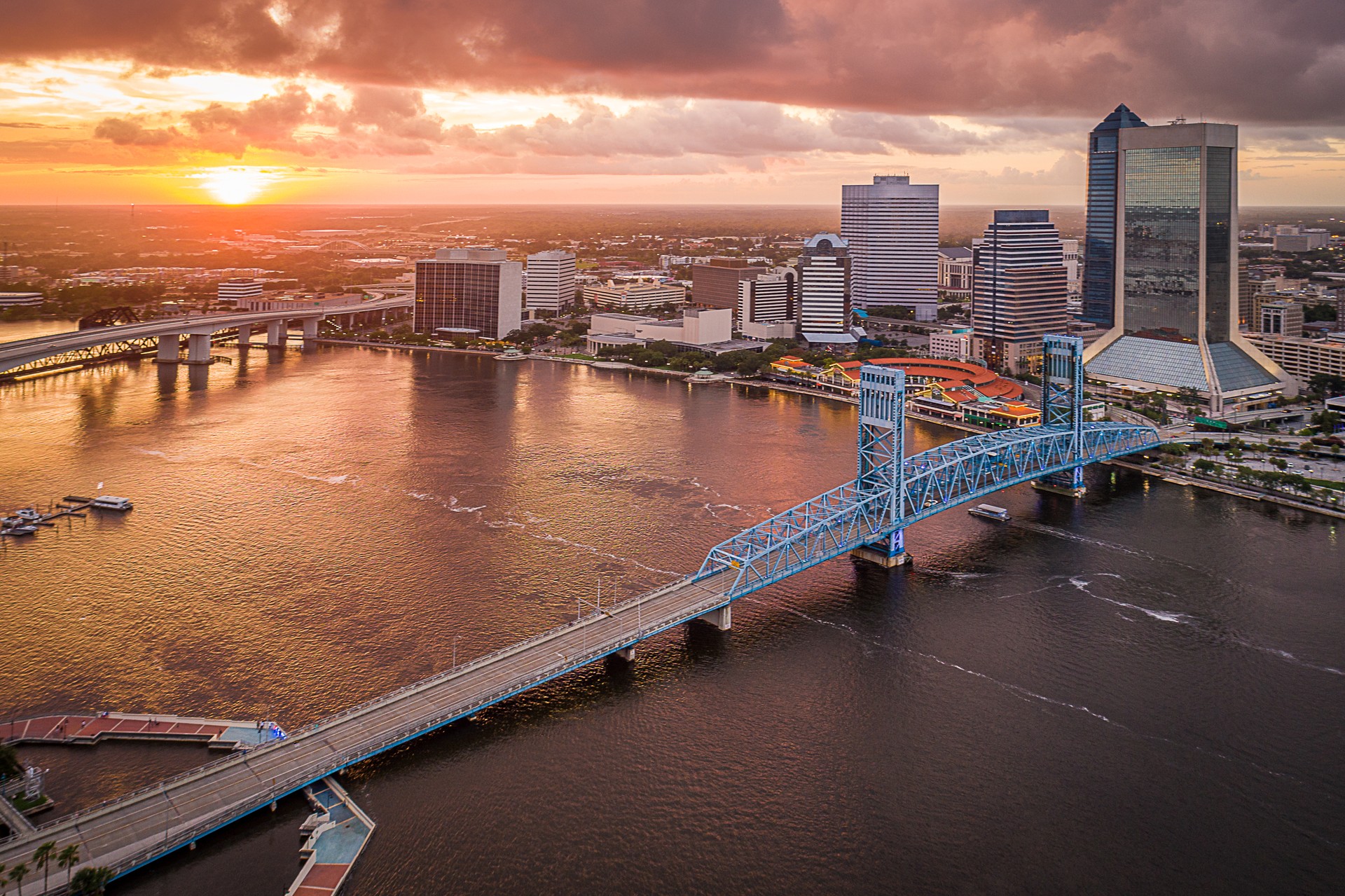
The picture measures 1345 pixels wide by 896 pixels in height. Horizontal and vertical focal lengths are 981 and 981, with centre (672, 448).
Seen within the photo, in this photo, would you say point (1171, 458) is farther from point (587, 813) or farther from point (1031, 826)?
point (587, 813)

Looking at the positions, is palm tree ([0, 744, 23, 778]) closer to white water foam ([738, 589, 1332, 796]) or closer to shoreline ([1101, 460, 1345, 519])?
white water foam ([738, 589, 1332, 796])

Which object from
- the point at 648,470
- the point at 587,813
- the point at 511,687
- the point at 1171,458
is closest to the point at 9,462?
Answer: the point at 648,470

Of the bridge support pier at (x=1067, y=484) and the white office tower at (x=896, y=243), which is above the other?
the white office tower at (x=896, y=243)

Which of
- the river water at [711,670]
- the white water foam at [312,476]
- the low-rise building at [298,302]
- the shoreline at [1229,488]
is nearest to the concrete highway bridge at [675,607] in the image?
the river water at [711,670]

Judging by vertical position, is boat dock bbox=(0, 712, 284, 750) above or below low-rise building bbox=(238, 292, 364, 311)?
below

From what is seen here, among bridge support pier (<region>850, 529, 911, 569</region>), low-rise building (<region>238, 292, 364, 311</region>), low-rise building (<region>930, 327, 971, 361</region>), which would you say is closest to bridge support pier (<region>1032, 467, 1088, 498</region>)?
bridge support pier (<region>850, 529, 911, 569</region>)

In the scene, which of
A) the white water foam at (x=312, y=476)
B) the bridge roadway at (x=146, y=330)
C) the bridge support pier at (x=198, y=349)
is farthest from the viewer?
the bridge support pier at (x=198, y=349)

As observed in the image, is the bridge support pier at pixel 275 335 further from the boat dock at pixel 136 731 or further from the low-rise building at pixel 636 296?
the boat dock at pixel 136 731
